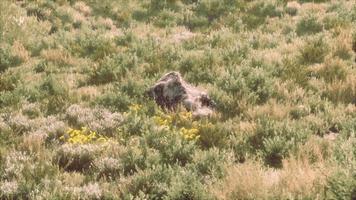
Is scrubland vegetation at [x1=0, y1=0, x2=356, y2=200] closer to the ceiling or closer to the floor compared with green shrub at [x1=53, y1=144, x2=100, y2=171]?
closer to the ceiling

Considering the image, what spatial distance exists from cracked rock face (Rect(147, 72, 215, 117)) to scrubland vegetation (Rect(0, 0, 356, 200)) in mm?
223

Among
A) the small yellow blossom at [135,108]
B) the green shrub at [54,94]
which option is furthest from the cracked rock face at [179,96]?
the green shrub at [54,94]

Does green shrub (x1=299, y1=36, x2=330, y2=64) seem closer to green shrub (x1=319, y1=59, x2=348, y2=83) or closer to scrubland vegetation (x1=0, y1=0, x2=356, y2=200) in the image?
scrubland vegetation (x1=0, y1=0, x2=356, y2=200)

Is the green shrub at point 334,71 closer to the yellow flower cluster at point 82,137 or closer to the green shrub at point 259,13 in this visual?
the green shrub at point 259,13

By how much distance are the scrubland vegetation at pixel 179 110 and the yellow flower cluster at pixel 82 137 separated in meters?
0.03

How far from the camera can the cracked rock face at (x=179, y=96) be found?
8156 millimetres

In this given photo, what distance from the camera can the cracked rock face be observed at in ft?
26.8

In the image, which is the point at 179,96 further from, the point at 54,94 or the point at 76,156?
the point at 54,94

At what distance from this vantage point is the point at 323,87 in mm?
8680

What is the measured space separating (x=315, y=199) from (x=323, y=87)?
4.53 meters

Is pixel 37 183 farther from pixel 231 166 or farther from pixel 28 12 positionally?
pixel 28 12

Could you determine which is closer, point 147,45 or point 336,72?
point 336,72

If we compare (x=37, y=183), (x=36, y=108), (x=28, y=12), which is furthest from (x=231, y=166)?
(x=28, y=12)

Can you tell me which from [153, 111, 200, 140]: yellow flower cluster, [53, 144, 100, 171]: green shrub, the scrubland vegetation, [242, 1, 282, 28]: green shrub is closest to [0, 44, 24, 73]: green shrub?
the scrubland vegetation
